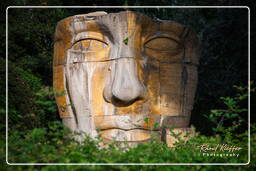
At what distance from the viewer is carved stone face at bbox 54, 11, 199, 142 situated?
18.2 ft

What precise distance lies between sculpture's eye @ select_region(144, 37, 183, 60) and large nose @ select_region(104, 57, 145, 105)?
1.53ft

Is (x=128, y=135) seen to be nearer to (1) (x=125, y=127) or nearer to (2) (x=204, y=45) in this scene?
(1) (x=125, y=127)

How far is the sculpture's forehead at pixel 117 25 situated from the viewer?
221 inches

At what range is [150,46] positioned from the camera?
233 inches

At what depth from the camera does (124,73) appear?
5516mm

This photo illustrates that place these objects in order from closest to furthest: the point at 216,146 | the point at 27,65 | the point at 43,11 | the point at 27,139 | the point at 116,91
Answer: the point at 27,139 → the point at 216,146 → the point at 116,91 → the point at 27,65 → the point at 43,11

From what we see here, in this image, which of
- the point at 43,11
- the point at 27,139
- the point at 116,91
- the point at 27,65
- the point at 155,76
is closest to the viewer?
→ the point at 27,139

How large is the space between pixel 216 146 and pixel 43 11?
743cm

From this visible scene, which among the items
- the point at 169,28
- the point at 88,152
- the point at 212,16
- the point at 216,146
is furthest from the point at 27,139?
the point at 212,16

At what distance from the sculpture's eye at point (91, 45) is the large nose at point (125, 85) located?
410mm

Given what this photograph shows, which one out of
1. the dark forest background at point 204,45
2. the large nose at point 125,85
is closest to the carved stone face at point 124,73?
the large nose at point 125,85

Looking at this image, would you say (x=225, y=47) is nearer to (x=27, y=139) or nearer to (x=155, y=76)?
(x=155, y=76)

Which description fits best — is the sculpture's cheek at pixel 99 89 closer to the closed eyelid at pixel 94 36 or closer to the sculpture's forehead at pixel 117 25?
the closed eyelid at pixel 94 36

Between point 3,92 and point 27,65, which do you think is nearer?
point 3,92
